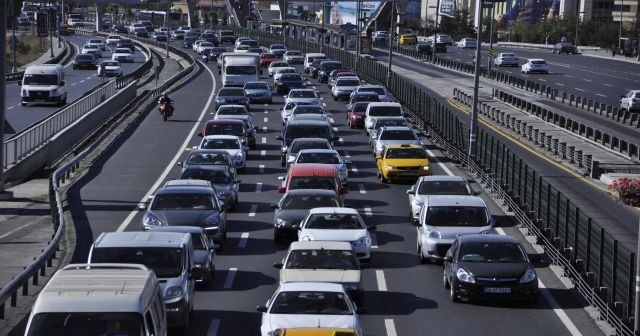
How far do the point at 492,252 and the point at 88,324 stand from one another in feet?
37.1

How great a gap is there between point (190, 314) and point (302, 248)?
2997 mm

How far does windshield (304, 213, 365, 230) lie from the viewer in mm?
29047

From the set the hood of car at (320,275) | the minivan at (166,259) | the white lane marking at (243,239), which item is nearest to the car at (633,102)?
the white lane marking at (243,239)

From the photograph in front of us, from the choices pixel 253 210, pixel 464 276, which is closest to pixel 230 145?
pixel 253 210

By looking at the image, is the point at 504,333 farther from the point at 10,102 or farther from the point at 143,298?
the point at 10,102

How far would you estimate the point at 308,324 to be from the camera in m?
19.3

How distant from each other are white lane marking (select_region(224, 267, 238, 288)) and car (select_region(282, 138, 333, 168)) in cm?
1689

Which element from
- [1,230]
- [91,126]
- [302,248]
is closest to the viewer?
[302,248]

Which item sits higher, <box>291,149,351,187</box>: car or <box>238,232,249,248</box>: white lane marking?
<box>291,149,351,187</box>: car

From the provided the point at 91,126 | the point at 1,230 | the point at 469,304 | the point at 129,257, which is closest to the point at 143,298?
the point at 129,257

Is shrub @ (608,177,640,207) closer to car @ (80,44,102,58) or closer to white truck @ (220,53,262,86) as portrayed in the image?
white truck @ (220,53,262,86)

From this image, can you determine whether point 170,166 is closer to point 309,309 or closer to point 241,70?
point 309,309

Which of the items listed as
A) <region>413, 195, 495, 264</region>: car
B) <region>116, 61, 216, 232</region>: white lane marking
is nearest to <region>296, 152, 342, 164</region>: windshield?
<region>116, 61, 216, 232</region>: white lane marking

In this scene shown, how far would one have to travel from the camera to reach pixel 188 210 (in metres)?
30.4
